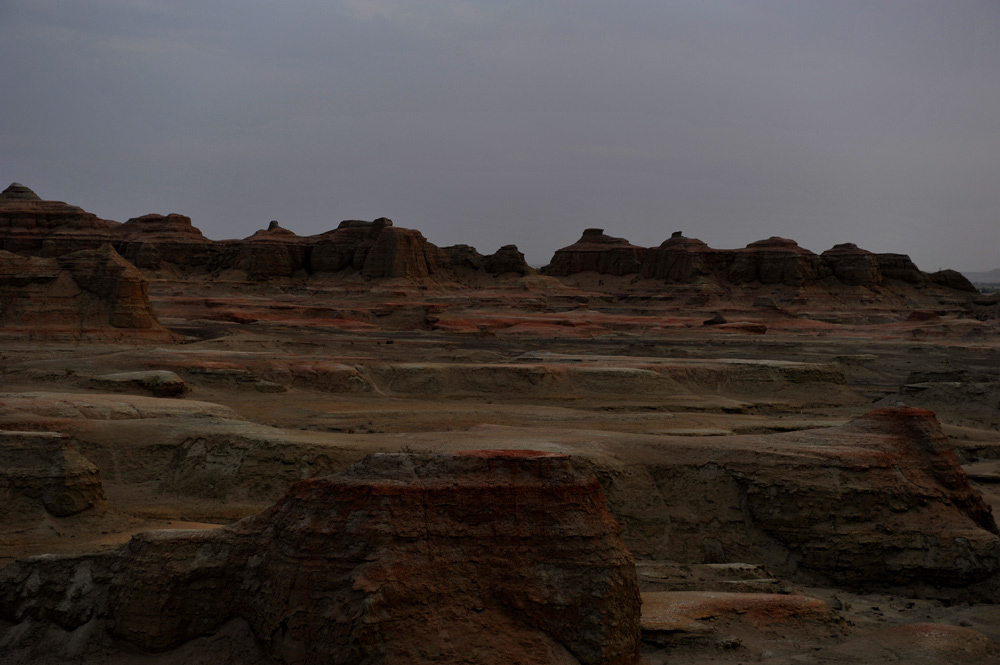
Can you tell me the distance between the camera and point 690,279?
3647 inches

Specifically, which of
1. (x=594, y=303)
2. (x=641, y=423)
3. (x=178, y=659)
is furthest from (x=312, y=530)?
(x=594, y=303)

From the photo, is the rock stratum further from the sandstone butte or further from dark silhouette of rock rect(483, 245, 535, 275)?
dark silhouette of rock rect(483, 245, 535, 275)

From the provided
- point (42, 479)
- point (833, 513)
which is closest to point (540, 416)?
point (833, 513)

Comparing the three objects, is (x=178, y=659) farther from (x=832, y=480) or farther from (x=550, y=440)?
(x=832, y=480)

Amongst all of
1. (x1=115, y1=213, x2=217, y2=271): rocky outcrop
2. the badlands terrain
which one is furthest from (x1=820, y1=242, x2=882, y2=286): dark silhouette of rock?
(x1=115, y1=213, x2=217, y2=271): rocky outcrop

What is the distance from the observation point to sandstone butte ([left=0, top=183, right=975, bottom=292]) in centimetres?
7869

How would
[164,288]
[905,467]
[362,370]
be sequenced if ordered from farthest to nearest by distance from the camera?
[164,288]
[362,370]
[905,467]

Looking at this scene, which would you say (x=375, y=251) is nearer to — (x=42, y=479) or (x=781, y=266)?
(x=781, y=266)

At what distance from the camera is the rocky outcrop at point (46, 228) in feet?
245

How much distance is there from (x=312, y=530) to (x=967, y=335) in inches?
2291

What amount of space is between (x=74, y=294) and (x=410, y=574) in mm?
32493

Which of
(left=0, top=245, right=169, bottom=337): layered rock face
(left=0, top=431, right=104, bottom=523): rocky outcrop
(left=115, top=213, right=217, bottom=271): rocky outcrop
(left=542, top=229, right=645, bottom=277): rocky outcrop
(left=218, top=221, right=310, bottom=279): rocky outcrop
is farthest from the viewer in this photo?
(left=542, top=229, right=645, bottom=277): rocky outcrop

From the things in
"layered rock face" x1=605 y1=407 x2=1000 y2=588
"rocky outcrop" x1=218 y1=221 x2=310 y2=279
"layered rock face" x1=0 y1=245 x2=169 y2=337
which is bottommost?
"layered rock face" x1=605 y1=407 x2=1000 y2=588

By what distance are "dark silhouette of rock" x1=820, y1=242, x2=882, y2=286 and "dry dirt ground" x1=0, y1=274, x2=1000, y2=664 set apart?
3404cm
